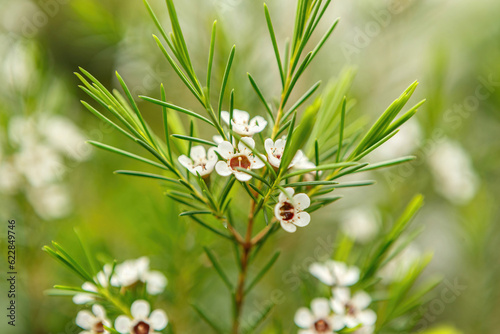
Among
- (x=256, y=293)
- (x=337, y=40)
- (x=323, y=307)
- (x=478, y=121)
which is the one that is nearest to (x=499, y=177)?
(x=478, y=121)

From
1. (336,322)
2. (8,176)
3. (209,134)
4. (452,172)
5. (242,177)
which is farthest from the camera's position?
(209,134)

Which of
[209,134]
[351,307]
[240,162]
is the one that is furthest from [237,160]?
[209,134]

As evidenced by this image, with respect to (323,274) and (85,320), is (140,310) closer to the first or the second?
(85,320)

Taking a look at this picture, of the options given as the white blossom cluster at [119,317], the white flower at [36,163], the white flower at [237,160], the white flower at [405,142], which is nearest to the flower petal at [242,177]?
the white flower at [237,160]

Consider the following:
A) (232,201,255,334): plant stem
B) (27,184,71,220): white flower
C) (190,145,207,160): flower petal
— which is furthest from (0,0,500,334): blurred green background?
(190,145,207,160): flower petal

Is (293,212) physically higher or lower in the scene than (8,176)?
higher

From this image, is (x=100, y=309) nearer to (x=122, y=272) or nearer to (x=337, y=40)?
(x=122, y=272)
